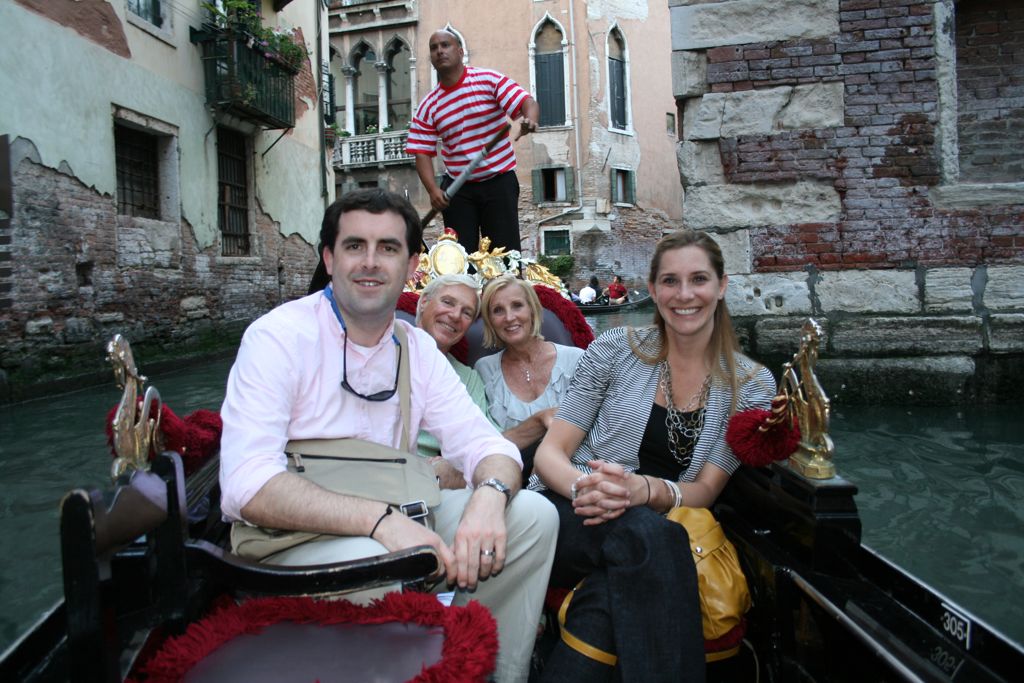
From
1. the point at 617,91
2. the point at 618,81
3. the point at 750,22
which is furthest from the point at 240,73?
the point at 618,81

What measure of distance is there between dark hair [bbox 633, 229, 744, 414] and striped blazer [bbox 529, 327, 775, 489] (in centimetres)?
2

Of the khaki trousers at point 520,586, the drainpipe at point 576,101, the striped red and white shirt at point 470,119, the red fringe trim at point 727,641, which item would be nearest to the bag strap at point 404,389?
the khaki trousers at point 520,586

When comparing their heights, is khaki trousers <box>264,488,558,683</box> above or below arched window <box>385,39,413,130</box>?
below

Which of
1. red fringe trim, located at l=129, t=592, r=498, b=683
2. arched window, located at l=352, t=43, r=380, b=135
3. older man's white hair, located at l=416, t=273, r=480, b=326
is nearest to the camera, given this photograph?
red fringe trim, located at l=129, t=592, r=498, b=683

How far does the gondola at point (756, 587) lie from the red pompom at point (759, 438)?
26 millimetres

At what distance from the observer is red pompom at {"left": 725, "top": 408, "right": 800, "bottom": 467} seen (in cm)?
144

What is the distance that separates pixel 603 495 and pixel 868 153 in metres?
3.11

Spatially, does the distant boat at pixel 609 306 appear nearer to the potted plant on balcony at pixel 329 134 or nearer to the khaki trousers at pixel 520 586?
the potted plant on balcony at pixel 329 134

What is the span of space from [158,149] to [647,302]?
447 inches

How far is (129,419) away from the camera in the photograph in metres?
1.31

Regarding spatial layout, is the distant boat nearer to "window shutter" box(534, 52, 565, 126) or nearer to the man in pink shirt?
"window shutter" box(534, 52, 565, 126)

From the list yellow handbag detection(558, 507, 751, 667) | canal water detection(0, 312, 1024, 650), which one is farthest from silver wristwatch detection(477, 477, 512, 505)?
canal water detection(0, 312, 1024, 650)

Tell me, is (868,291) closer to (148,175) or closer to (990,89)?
(990,89)

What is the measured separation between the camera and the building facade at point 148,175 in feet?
18.8
